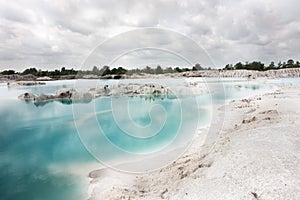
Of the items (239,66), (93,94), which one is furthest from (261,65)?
(93,94)

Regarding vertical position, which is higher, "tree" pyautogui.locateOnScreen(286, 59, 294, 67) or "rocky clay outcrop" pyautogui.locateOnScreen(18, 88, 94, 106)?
"tree" pyautogui.locateOnScreen(286, 59, 294, 67)

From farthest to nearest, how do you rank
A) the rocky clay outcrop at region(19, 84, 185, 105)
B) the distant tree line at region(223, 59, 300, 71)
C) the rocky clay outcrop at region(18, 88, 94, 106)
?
the distant tree line at region(223, 59, 300, 71) < the rocky clay outcrop at region(19, 84, 185, 105) < the rocky clay outcrop at region(18, 88, 94, 106)

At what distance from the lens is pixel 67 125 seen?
18.6m

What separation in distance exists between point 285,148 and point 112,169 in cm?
698

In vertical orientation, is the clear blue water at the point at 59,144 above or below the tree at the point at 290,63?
below

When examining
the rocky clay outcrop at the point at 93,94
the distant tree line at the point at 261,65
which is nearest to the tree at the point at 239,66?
the distant tree line at the point at 261,65

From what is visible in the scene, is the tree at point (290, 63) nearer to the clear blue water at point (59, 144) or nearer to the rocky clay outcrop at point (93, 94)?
the rocky clay outcrop at point (93, 94)

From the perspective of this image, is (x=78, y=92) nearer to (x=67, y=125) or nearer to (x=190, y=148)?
(x=67, y=125)

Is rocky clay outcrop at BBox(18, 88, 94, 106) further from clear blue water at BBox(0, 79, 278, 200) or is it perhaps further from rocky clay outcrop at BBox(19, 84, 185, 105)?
clear blue water at BBox(0, 79, 278, 200)

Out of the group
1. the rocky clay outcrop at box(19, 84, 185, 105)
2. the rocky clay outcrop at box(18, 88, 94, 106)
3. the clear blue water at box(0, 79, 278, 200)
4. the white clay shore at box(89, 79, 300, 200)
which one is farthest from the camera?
the rocky clay outcrop at box(19, 84, 185, 105)

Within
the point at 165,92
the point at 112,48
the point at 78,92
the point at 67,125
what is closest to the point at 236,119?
the point at 112,48

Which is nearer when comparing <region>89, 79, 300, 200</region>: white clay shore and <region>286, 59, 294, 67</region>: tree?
<region>89, 79, 300, 200</region>: white clay shore

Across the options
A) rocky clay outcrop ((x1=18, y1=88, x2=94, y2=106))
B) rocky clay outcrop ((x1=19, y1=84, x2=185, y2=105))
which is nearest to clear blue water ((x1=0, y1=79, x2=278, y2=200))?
rocky clay outcrop ((x1=18, y1=88, x2=94, y2=106))

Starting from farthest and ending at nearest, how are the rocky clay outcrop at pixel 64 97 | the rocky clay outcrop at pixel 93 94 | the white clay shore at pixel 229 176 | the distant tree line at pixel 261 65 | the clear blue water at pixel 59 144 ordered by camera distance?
the distant tree line at pixel 261 65 < the rocky clay outcrop at pixel 93 94 < the rocky clay outcrop at pixel 64 97 < the clear blue water at pixel 59 144 < the white clay shore at pixel 229 176
